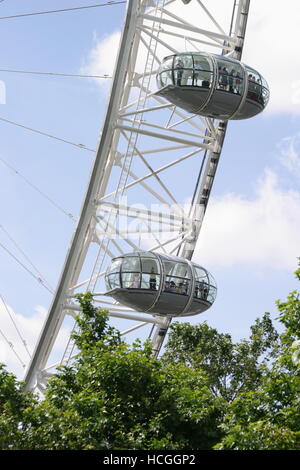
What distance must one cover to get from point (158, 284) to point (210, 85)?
5.60 meters

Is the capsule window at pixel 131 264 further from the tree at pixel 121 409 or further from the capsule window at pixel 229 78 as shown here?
the tree at pixel 121 409

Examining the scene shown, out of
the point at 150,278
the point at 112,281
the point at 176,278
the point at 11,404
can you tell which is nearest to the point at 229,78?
the point at 176,278

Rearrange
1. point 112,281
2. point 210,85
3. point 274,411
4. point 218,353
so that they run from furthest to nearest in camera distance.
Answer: point 218,353, point 112,281, point 210,85, point 274,411

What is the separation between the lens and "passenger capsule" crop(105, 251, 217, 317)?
3416 cm

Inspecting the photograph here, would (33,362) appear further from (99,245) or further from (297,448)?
(297,448)

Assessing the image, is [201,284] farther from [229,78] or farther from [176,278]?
[229,78]

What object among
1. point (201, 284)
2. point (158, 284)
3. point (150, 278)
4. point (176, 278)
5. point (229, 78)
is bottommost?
point (158, 284)

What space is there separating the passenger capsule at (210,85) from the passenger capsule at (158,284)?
431cm

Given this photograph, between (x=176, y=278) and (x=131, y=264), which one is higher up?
(x=131, y=264)

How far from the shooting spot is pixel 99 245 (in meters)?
38.0

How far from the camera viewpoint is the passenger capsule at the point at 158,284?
34.2m

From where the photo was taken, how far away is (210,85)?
111 feet

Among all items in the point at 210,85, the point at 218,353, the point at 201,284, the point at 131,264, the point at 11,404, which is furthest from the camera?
the point at 218,353

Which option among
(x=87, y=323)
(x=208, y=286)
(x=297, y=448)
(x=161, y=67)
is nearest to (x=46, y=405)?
(x=87, y=323)
